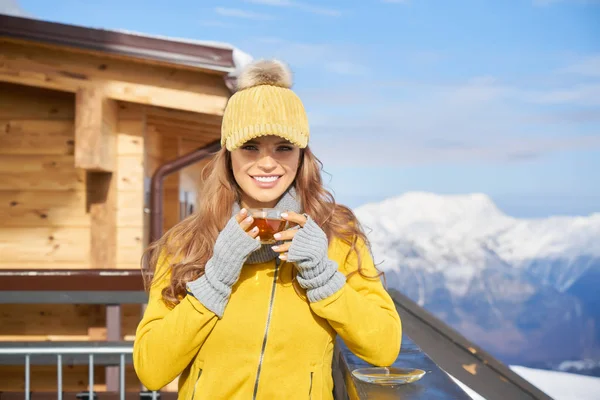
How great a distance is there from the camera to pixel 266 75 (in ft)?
6.37

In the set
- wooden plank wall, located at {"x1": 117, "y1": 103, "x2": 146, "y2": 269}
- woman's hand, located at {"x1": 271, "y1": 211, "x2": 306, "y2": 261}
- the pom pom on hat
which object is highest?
wooden plank wall, located at {"x1": 117, "y1": 103, "x2": 146, "y2": 269}

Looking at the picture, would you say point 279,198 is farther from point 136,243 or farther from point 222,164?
point 136,243

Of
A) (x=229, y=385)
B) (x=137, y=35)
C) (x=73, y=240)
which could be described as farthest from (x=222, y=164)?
(x=73, y=240)

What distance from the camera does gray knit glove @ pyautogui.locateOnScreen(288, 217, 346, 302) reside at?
1.69 m

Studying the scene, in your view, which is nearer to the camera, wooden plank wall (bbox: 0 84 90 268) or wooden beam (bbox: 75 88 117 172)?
wooden beam (bbox: 75 88 117 172)

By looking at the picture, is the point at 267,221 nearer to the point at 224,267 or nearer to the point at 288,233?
the point at 288,233

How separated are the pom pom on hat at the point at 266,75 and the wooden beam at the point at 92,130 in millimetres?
3950

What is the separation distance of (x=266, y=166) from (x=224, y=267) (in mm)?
326

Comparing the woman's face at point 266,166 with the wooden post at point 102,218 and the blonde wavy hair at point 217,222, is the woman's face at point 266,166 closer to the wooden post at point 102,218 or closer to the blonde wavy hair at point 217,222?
the blonde wavy hair at point 217,222

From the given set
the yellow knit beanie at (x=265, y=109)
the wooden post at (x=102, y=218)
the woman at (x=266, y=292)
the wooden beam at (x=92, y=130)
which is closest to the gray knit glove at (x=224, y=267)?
the woman at (x=266, y=292)

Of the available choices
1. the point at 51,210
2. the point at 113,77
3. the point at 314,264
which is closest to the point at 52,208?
the point at 51,210

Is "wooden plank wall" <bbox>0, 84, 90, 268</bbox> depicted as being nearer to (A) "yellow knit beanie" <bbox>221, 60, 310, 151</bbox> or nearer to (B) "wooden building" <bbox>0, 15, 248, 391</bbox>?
(B) "wooden building" <bbox>0, 15, 248, 391</bbox>

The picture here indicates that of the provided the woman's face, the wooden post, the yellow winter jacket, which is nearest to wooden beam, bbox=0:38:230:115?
the wooden post

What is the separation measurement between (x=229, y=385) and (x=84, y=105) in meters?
4.44
